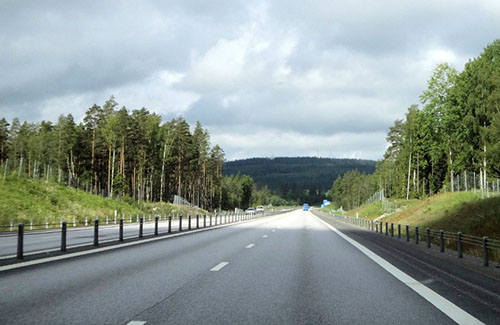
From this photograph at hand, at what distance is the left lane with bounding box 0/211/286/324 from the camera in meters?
6.19

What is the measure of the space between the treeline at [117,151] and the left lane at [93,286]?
246ft

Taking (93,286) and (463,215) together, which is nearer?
(93,286)

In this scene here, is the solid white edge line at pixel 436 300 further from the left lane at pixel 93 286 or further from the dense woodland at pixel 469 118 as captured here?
the dense woodland at pixel 469 118

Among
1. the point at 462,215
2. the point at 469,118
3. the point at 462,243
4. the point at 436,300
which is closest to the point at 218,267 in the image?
the point at 436,300

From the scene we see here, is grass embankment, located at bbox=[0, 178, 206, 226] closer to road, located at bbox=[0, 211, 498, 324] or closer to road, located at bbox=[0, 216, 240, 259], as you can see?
road, located at bbox=[0, 216, 240, 259]

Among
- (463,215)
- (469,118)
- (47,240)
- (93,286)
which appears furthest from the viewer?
(469,118)

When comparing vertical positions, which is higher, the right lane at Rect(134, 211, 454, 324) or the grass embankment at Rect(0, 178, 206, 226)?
the grass embankment at Rect(0, 178, 206, 226)

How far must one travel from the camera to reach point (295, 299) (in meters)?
7.49

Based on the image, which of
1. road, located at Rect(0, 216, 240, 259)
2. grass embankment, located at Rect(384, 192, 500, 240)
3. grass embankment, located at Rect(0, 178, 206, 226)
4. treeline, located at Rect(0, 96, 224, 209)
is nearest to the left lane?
road, located at Rect(0, 216, 240, 259)

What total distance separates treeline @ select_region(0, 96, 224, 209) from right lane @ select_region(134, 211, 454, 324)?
3065 inches

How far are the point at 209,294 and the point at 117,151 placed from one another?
→ 95370 mm

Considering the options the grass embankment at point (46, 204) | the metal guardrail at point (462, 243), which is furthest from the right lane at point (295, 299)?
the grass embankment at point (46, 204)

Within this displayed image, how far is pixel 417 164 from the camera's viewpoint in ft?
271

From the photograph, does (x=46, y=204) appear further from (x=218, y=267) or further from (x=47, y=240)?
(x=218, y=267)
